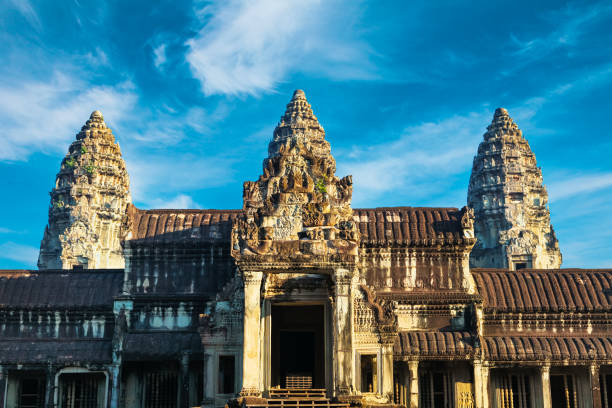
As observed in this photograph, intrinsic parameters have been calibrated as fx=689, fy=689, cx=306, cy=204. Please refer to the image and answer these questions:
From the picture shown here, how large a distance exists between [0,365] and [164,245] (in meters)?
8.73

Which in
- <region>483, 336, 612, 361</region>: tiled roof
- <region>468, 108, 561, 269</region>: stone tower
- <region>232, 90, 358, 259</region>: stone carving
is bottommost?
<region>483, 336, 612, 361</region>: tiled roof

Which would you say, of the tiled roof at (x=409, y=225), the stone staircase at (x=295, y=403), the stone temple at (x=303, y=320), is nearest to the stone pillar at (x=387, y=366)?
the stone temple at (x=303, y=320)

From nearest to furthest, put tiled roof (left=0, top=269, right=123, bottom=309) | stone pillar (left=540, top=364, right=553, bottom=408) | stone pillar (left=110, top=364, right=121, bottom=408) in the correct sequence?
stone pillar (left=540, top=364, right=553, bottom=408)
stone pillar (left=110, top=364, right=121, bottom=408)
tiled roof (left=0, top=269, right=123, bottom=309)

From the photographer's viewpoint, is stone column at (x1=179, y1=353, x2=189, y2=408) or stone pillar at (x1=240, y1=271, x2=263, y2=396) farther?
stone column at (x1=179, y1=353, x2=189, y2=408)

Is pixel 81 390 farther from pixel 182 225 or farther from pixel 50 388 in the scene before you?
pixel 182 225

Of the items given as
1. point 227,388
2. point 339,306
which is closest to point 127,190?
point 227,388

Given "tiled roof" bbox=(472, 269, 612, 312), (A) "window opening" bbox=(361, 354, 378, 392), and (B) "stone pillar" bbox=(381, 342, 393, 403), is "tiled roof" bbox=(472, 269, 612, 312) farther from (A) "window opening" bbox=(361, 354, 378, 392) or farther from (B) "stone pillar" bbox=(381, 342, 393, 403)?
(B) "stone pillar" bbox=(381, 342, 393, 403)

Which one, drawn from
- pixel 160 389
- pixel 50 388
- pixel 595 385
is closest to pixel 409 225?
pixel 595 385

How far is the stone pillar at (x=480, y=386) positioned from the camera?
28703mm

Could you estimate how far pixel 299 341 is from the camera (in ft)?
95.8

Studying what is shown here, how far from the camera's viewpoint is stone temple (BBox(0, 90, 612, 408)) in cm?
2606

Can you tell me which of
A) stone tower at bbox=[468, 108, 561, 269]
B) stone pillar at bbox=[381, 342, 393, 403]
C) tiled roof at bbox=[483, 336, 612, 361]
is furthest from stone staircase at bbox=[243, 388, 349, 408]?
stone tower at bbox=[468, 108, 561, 269]

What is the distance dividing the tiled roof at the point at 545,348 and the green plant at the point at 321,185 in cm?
1058

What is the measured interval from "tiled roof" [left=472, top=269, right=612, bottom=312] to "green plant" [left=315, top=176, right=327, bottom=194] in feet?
35.2
